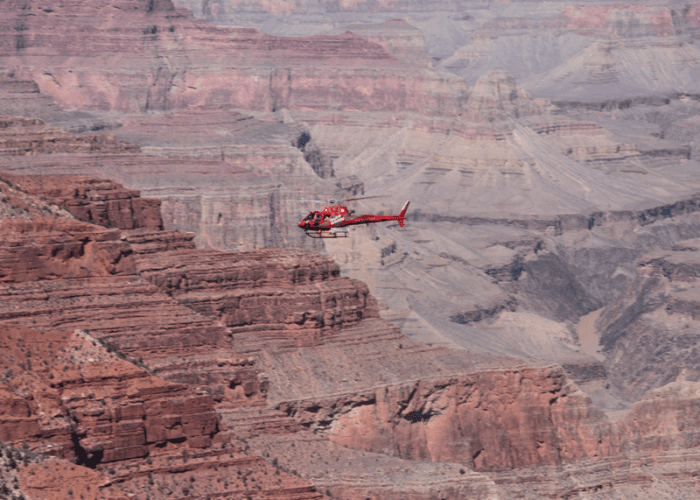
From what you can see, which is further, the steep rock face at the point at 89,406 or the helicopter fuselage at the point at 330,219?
the helicopter fuselage at the point at 330,219

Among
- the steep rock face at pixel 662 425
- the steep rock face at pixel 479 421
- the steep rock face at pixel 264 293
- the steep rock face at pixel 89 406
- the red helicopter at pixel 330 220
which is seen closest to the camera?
the steep rock face at pixel 89 406

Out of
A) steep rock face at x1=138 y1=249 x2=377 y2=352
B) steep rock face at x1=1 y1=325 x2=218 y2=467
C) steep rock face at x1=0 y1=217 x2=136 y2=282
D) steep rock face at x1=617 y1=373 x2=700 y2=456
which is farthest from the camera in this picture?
steep rock face at x1=617 y1=373 x2=700 y2=456

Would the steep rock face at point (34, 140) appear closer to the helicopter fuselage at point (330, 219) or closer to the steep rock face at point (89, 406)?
the helicopter fuselage at point (330, 219)

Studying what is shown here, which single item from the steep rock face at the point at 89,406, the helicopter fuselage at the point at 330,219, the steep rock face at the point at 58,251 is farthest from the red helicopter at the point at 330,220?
the steep rock face at the point at 89,406

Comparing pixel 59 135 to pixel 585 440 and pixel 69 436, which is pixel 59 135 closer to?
pixel 585 440

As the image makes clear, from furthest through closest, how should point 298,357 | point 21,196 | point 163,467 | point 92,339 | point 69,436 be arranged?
point 298,357, point 21,196, point 92,339, point 163,467, point 69,436

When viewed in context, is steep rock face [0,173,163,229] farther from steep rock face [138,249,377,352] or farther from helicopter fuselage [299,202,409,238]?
helicopter fuselage [299,202,409,238]

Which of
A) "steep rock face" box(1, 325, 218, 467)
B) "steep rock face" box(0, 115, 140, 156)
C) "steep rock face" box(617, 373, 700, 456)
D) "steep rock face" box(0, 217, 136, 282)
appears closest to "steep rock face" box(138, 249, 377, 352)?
"steep rock face" box(0, 217, 136, 282)

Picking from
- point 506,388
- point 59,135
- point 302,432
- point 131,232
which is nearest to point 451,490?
point 302,432
